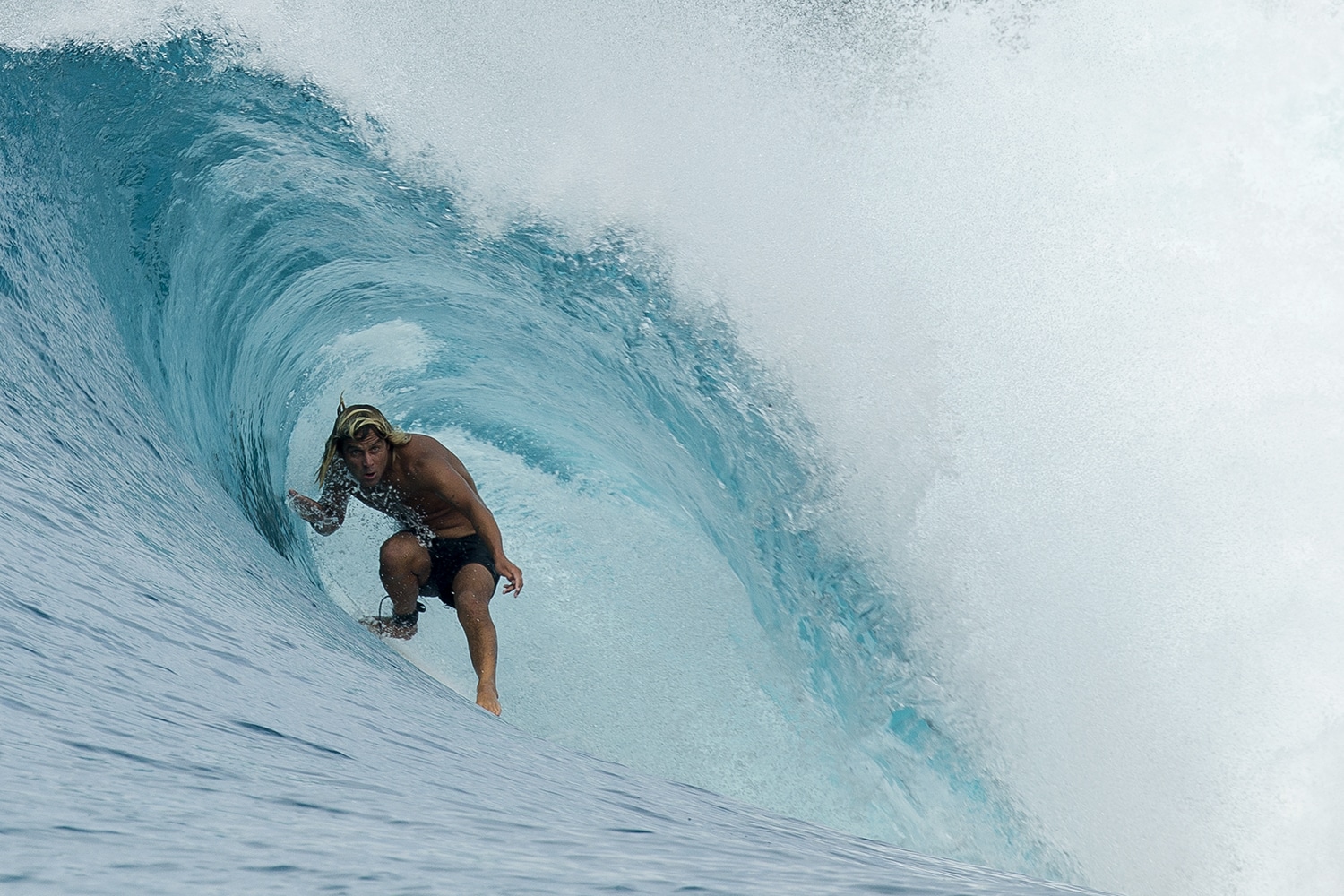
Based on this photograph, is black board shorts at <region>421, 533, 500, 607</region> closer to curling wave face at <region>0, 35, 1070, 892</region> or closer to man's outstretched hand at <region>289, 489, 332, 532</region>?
man's outstretched hand at <region>289, 489, 332, 532</region>

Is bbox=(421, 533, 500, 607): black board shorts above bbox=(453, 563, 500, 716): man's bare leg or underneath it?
above

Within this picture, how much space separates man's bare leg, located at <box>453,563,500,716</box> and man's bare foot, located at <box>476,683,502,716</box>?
0.21ft

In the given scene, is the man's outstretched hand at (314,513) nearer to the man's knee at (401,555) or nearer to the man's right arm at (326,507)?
the man's right arm at (326,507)

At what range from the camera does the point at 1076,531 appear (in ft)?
13.9

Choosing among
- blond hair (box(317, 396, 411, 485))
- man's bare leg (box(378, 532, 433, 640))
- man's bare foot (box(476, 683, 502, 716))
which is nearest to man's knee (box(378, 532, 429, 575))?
man's bare leg (box(378, 532, 433, 640))

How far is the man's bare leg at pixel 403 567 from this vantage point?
11.0 ft

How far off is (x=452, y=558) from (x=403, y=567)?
0.52 ft

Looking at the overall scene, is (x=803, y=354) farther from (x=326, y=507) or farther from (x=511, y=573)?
(x=326, y=507)

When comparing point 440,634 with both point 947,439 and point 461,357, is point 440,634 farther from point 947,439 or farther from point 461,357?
point 947,439

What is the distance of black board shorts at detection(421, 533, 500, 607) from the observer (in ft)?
10.9

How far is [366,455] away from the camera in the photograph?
3.09 meters

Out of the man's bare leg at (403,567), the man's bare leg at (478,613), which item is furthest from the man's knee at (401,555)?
the man's bare leg at (478,613)

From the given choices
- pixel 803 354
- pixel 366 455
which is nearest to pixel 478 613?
pixel 366 455

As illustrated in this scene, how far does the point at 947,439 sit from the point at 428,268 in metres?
2.43
